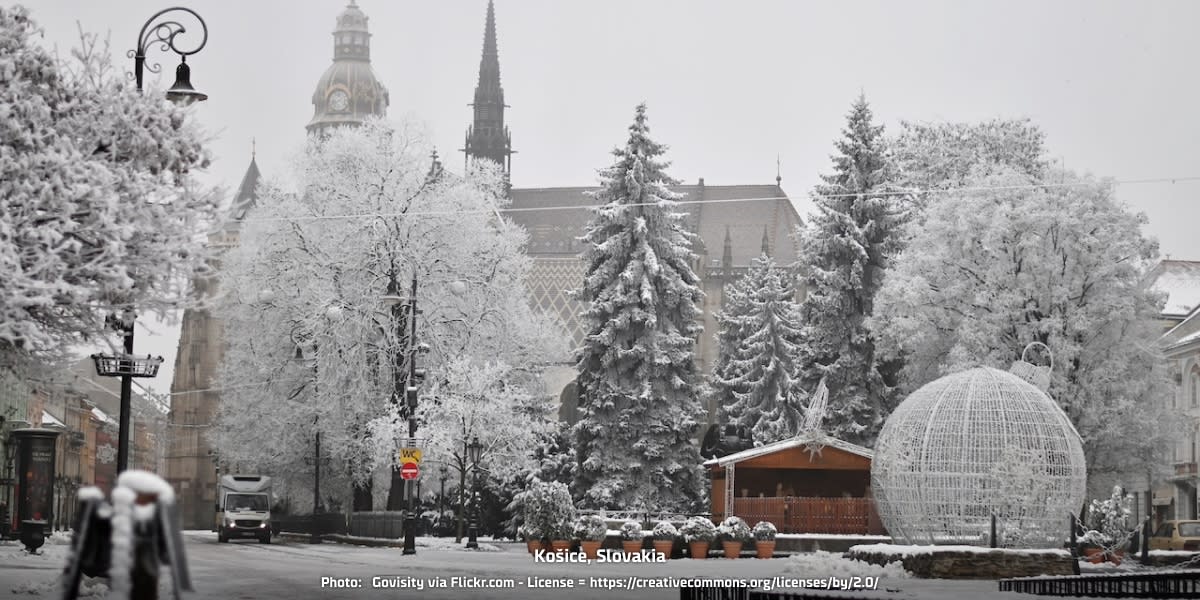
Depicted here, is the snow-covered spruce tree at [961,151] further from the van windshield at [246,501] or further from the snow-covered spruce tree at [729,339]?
the van windshield at [246,501]

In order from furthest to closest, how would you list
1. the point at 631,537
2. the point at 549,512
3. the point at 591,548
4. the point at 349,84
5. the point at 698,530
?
the point at 349,84, the point at 549,512, the point at 631,537, the point at 698,530, the point at 591,548

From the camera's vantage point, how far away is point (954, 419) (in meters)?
31.5

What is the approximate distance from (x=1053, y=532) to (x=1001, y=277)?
18759 millimetres

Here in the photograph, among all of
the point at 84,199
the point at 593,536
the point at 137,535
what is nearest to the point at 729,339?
the point at 593,536

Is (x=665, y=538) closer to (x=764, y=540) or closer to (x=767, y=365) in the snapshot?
(x=764, y=540)

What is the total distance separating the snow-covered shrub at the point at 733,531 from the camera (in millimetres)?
39000

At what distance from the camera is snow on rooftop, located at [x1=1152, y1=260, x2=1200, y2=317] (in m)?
75.1

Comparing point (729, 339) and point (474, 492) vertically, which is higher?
point (729, 339)

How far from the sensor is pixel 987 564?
96.9 ft

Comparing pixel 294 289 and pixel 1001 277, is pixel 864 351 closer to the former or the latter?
pixel 1001 277

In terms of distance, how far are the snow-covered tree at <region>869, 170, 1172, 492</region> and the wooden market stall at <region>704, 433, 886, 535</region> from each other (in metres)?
4.19

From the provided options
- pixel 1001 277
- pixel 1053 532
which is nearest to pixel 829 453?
pixel 1001 277

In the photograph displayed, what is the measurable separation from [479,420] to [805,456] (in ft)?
31.3

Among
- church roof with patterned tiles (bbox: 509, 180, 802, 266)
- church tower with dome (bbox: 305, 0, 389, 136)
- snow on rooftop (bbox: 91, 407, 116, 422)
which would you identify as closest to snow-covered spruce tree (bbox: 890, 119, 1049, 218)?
church roof with patterned tiles (bbox: 509, 180, 802, 266)
